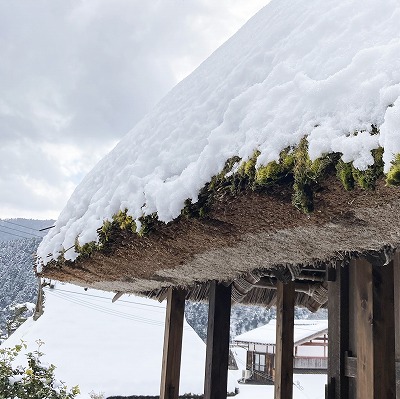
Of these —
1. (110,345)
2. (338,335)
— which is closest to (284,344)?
(338,335)

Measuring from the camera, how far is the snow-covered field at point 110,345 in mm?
13234

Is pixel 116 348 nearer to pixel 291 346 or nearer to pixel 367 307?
pixel 291 346

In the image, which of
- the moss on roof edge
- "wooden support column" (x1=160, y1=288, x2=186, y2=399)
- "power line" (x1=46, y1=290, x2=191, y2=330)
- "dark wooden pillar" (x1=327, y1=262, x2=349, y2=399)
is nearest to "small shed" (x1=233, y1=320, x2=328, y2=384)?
"power line" (x1=46, y1=290, x2=191, y2=330)

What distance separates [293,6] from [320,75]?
0.83 meters

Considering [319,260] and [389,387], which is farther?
[319,260]

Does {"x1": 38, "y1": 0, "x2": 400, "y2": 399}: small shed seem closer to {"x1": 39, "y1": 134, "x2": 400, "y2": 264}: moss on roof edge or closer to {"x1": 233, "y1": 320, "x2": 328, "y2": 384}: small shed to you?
{"x1": 39, "y1": 134, "x2": 400, "y2": 264}: moss on roof edge

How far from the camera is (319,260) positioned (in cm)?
182

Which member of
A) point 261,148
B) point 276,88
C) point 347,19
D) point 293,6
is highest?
point 293,6

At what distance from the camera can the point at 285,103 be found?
1.20 meters

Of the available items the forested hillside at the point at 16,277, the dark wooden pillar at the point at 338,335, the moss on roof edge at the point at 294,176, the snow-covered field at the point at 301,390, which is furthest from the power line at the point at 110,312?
the moss on roof edge at the point at 294,176

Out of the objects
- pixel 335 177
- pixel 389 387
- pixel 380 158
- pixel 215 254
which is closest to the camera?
pixel 380 158

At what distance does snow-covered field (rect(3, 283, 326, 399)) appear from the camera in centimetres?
1323

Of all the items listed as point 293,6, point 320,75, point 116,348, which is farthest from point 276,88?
point 116,348

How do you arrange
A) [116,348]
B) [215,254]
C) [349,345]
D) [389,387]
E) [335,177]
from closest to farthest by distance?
[335,177] → [389,387] → [215,254] → [349,345] → [116,348]
